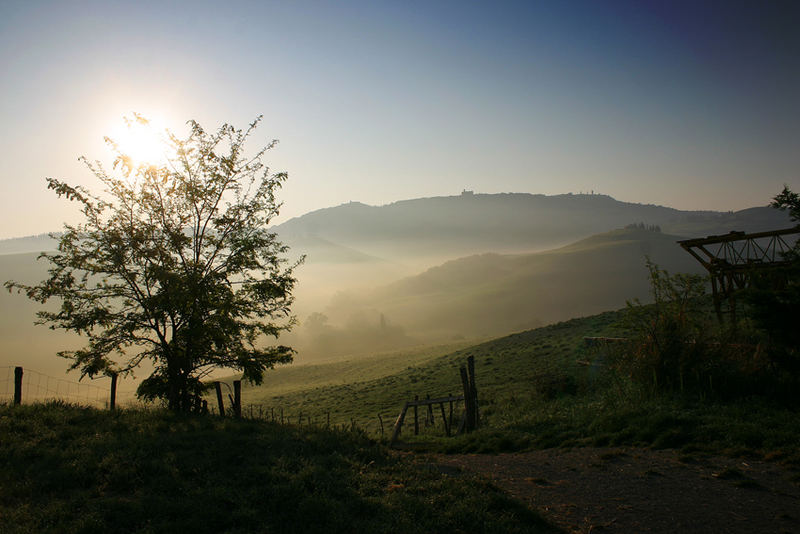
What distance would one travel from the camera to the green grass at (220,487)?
6.23m

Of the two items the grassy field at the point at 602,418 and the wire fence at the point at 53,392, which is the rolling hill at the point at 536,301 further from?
the grassy field at the point at 602,418

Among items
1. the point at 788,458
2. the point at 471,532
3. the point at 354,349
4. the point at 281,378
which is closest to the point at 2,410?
the point at 471,532

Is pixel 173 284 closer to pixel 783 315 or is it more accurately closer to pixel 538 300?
pixel 783 315

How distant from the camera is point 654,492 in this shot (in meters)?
7.66

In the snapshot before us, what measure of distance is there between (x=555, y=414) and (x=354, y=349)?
401 ft

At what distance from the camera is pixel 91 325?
14.9 m

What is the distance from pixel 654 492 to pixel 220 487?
7442 millimetres

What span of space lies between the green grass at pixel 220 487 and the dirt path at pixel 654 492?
1.11 metres

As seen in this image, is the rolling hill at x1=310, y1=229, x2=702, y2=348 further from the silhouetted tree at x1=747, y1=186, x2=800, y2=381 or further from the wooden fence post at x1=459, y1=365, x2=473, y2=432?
the silhouetted tree at x1=747, y1=186, x2=800, y2=381

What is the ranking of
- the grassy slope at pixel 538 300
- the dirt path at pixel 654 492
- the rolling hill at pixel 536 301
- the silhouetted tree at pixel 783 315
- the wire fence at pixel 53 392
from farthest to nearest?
1. the grassy slope at pixel 538 300
2. the rolling hill at pixel 536 301
3. the wire fence at pixel 53 392
4. the silhouetted tree at pixel 783 315
5. the dirt path at pixel 654 492

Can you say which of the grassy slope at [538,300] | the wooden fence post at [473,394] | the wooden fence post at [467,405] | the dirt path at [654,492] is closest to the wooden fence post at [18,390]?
the dirt path at [654,492]

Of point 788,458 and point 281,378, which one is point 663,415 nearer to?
point 788,458

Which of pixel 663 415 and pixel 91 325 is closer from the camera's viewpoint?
pixel 663 415

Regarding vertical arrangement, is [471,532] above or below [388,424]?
above
